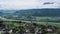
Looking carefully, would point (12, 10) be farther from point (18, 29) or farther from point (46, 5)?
point (46, 5)

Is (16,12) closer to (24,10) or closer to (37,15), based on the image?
(24,10)

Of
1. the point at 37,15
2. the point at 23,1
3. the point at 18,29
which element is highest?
the point at 23,1

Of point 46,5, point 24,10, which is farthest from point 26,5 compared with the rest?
point 46,5

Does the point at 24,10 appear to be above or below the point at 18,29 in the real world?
above

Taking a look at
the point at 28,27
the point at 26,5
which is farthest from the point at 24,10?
the point at 28,27

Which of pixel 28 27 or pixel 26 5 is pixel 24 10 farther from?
pixel 28 27

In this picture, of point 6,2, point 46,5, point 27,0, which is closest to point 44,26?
point 46,5

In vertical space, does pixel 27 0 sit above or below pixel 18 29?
above

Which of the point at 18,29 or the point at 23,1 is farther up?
the point at 23,1
